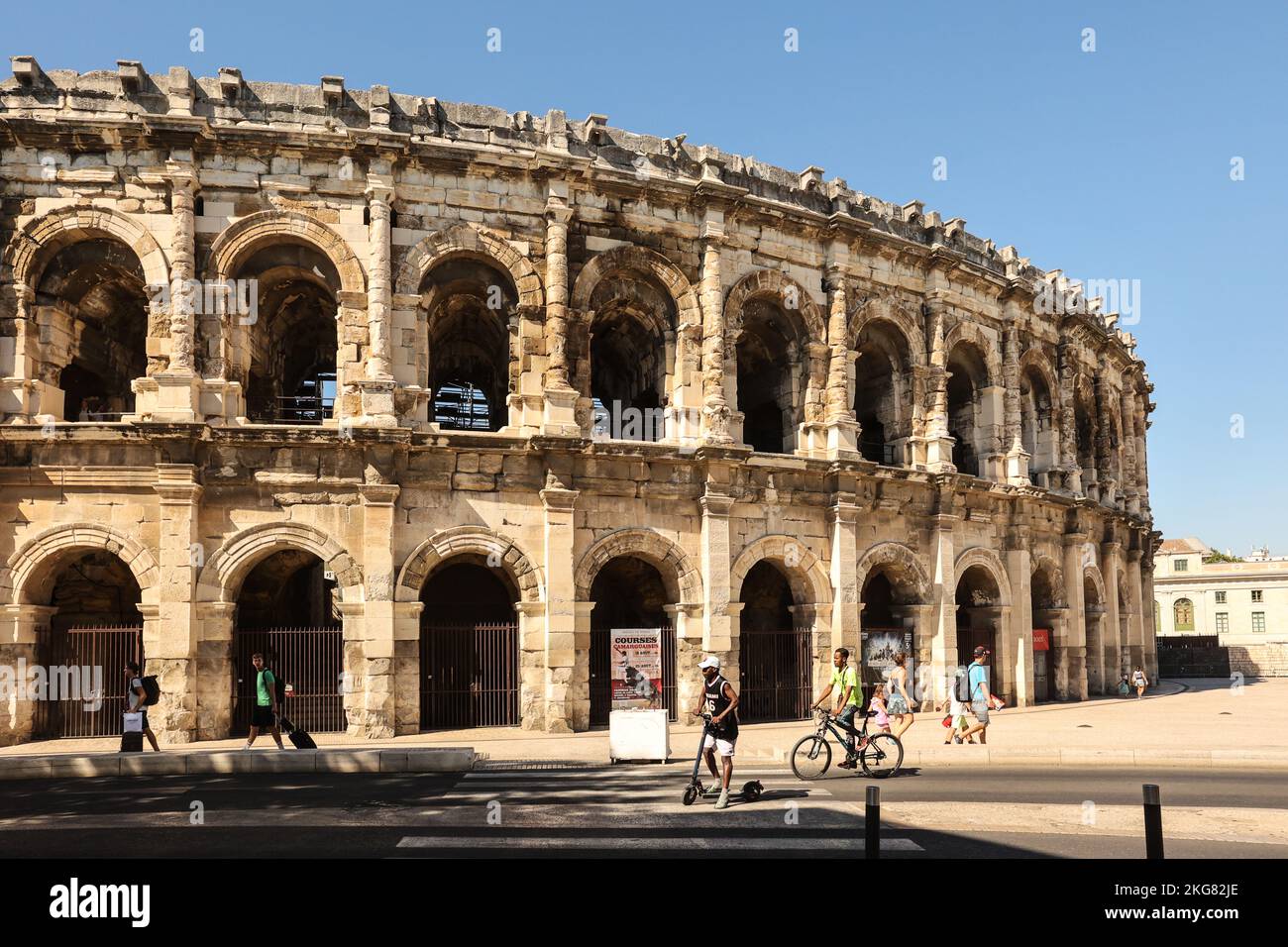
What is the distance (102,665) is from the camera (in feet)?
54.2

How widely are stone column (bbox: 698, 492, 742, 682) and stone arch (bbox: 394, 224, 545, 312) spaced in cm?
489

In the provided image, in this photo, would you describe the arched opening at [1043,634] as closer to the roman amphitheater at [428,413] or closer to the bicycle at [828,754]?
the roman amphitheater at [428,413]

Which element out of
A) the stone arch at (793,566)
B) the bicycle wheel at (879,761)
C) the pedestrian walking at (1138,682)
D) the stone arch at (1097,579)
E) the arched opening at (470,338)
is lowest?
the pedestrian walking at (1138,682)

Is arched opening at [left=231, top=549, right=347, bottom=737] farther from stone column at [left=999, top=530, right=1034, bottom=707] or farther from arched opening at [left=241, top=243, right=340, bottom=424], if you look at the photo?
stone column at [left=999, top=530, right=1034, bottom=707]

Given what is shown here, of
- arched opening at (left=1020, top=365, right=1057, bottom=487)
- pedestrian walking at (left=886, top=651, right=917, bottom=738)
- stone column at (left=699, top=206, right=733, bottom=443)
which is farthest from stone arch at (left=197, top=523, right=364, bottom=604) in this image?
arched opening at (left=1020, top=365, right=1057, bottom=487)

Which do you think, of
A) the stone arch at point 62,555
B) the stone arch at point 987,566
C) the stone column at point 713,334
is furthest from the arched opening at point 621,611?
the stone arch at point 62,555

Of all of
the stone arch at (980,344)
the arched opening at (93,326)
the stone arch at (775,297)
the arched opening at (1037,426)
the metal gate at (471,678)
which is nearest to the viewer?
the arched opening at (93,326)

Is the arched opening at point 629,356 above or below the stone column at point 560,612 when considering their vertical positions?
above

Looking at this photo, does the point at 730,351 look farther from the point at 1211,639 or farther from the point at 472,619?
the point at 1211,639

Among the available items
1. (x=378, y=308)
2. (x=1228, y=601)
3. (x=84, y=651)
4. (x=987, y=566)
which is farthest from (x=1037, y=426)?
(x=1228, y=601)

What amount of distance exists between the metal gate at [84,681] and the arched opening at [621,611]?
8084 millimetres

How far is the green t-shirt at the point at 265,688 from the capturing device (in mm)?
13219

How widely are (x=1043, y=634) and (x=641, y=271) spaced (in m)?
14.4
